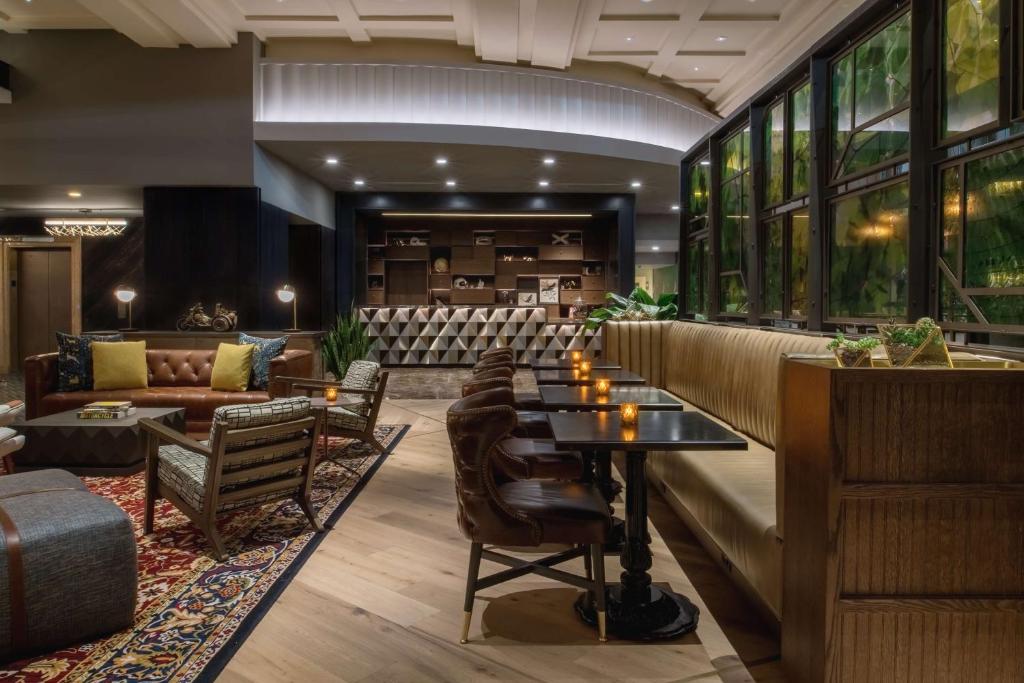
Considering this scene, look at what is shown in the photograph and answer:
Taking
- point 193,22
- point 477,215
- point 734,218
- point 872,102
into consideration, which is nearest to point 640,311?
point 734,218

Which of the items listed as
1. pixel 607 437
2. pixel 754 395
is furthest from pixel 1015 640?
pixel 754 395

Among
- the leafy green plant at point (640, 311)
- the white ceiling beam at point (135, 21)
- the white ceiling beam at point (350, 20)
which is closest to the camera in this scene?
the white ceiling beam at point (135, 21)

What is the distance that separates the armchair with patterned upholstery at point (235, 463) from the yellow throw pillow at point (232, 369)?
7.92 ft

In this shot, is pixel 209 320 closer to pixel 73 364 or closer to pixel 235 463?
pixel 73 364

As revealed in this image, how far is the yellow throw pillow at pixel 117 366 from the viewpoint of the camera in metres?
5.93

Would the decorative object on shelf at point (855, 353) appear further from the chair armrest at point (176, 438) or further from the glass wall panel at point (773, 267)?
the glass wall panel at point (773, 267)

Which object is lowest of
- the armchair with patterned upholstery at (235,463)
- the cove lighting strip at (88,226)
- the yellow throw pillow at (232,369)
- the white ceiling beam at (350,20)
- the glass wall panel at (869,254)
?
the armchair with patterned upholstery at (235,463)

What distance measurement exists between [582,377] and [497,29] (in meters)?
5.17

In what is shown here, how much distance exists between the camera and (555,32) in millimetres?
7887

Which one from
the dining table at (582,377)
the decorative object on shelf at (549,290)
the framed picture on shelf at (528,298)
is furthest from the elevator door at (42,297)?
the dining table at (582,377)

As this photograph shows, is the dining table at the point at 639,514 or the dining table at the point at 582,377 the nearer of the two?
the dining table at the point at 639,514

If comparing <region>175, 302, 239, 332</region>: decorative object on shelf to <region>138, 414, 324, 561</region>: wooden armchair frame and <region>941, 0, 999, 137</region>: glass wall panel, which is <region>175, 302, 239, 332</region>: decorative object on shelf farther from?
<region>941, 0, 999, 137</region>: glass wall panel

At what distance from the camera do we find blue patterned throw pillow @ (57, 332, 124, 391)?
5887 millimetres

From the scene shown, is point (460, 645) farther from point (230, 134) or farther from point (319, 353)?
point (230, 134)
